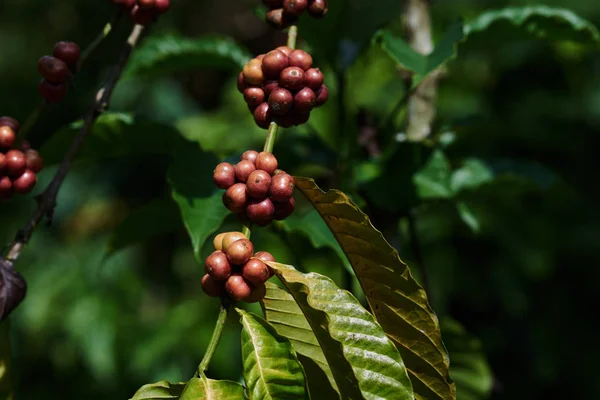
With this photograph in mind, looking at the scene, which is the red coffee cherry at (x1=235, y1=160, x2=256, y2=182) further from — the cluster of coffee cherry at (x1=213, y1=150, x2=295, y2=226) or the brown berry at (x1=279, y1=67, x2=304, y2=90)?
the brown berry at (x1=279, y1=67, x2=304, y2=90)

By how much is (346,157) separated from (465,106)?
1.60 metres

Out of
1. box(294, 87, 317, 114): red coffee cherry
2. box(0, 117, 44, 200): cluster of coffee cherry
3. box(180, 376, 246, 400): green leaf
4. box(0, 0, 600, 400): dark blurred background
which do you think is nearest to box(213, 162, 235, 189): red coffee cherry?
box(294, 87, 317, 114): red coffee cherry

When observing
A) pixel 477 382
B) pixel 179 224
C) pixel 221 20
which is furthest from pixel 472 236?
pixel 221 20

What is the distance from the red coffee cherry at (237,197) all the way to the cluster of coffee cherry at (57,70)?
35 cm

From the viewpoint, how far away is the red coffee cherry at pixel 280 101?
82 cm

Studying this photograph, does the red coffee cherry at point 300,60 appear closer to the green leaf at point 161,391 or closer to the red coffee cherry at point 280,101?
the red coffee cherry at point 280,101

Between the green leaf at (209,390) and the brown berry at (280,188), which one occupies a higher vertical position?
the brown berry at (280,188)

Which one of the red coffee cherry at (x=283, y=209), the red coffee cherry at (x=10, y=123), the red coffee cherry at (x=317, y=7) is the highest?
the red coffee cherry at (x=317, y=7)

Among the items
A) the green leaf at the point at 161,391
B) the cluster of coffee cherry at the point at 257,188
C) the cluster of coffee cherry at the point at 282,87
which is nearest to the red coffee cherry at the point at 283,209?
the cluster of coffee cherry at the point at 257,188

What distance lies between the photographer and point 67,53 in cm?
100

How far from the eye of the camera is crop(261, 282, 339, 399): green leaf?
819 millimetres

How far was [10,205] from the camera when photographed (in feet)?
11.5

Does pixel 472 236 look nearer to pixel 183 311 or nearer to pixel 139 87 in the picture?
pixel 183 311

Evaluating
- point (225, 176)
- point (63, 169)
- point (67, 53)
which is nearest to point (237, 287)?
point (225, 176)
